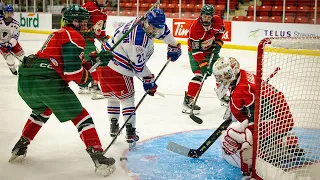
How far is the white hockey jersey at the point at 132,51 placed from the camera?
3020mm

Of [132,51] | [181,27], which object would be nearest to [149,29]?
[132,51]

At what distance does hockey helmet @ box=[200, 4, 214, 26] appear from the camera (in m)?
4.12

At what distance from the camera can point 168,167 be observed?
283 centimetres

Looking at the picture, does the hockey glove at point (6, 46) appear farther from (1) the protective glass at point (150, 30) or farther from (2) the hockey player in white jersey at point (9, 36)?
(1) the protective glass at point (150, 30)

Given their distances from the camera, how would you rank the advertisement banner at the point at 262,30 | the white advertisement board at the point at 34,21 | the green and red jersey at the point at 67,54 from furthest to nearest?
the white advertisement board at the point at 34,21 → the advertisement banner at the point at 262,30 → the green and red jersey at the point at 67,54

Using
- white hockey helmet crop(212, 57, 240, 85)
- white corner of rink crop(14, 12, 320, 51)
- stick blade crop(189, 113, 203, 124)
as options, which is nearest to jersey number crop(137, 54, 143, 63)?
white hockey helmet crop(212, 57, 240, 85)

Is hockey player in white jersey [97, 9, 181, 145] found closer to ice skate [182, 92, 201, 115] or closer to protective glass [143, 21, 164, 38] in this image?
protective glass [143, 21, 164, 38]

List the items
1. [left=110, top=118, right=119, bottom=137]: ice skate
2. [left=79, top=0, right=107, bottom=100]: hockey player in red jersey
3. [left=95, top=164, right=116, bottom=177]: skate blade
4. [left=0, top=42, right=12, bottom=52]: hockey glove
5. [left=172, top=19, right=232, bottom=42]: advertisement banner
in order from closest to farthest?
[left=95, top=164, right=116, bottom=177]: skate blade, [left=110, top=118, right=119, bottom=137]: ice skate, [left=79, top=0, right=107, bottom=100]: hockey player in red jersey, [left=0, top=42, right=12, bottom=52]: hockey glove, [left=172, top=19, right=232, bottom=42]: advertisement banner

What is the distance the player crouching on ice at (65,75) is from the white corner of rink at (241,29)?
15.3ft

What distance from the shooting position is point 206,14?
13.5 feet

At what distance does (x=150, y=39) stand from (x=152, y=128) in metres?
0.81

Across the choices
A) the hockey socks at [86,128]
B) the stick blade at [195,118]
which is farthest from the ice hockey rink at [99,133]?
the hockey socks at [86,128]

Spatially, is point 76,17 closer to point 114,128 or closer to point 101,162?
point 101,162

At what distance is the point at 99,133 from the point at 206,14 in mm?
1333
